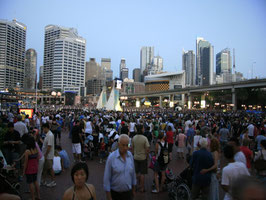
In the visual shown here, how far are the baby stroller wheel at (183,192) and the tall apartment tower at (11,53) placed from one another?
172m

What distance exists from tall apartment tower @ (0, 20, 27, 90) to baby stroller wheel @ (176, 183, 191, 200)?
172 m

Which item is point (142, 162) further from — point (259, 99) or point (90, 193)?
point (259, 99)

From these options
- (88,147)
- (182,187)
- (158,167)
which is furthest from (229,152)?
(88,147)

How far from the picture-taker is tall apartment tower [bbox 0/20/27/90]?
509 ft

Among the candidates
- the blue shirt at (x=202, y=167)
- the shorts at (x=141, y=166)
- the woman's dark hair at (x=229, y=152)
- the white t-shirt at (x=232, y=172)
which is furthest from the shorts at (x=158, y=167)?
the white t-shirt at (x=232, y=172)

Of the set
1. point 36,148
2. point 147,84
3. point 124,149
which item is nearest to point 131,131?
point 36,148

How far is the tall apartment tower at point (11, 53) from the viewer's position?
15512cm

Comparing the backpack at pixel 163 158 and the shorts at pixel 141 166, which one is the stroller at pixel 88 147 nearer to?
the shorts at pixel 141 166

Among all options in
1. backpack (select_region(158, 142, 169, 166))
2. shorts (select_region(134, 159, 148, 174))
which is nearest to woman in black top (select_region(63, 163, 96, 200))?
shorts (select_region(134, 159, 148, 174))

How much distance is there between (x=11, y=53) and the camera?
164 metres

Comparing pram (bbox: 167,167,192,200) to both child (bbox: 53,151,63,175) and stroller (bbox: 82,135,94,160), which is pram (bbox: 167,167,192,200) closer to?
child (bbox: 53,151,63,175)

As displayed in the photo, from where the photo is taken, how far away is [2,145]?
716 cm

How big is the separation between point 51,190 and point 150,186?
3.09m

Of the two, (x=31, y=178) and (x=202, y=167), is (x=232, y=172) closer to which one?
(x=202, y=167)
